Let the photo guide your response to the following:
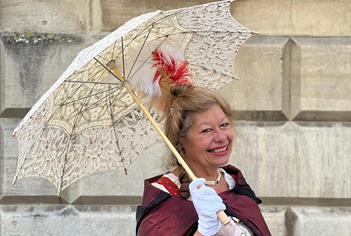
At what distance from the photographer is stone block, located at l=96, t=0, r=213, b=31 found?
394 cm

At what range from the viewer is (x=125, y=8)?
13.0 ft

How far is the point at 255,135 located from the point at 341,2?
32.6 inches

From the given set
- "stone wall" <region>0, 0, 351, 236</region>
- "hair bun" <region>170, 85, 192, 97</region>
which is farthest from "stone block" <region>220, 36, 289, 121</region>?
"hair bun" <region>170, 85, 192, 97</region>

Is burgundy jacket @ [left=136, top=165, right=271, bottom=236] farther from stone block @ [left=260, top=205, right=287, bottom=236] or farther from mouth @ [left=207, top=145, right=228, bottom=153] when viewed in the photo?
stone block @ [left=260, top=205, right=287, bottom=236]

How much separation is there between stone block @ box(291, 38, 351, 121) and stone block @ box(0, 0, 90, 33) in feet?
3.78

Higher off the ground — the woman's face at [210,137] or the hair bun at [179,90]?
the hair bun at [179,90]

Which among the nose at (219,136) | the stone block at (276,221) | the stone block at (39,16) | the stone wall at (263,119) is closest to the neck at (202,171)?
the nose at (219,136)

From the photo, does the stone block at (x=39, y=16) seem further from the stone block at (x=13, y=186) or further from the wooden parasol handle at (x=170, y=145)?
the wooden parasol handle at (x=170, y=145)

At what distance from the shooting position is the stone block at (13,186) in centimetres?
394

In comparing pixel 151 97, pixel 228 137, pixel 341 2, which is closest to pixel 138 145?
pixel 151 97

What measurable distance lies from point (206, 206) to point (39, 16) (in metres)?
2.08

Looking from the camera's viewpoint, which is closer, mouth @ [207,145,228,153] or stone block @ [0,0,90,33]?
mouth @ [207,145,228,153]

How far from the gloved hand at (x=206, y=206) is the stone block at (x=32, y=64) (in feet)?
6.16

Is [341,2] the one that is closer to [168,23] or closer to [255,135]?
[255,135]
